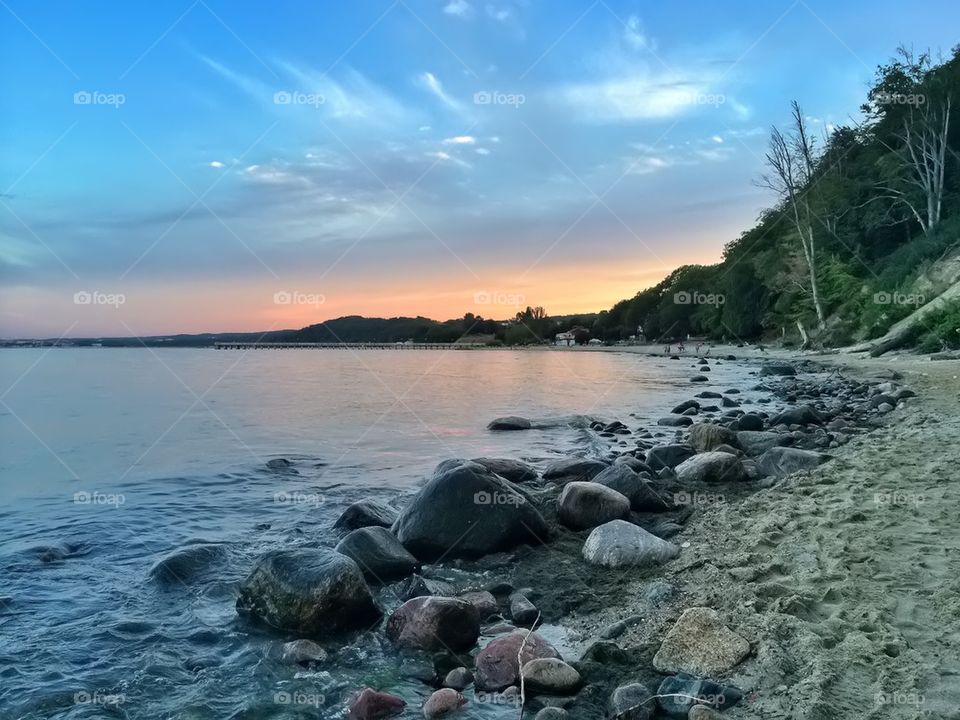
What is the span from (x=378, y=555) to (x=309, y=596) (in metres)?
1.21

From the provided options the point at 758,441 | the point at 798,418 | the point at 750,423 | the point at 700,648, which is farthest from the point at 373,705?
the point at 798,418

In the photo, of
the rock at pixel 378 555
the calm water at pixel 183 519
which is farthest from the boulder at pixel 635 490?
the calm water at pixel 183 519

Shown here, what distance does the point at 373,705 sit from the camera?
400 centimetres

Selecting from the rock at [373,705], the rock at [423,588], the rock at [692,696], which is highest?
the rock at [692,696]

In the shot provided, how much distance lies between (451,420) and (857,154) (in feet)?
169

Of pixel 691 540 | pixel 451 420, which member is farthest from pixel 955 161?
pixel 691 540

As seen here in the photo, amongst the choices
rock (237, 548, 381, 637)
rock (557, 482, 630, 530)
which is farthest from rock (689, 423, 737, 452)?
rock (237, 548, 381, 637)

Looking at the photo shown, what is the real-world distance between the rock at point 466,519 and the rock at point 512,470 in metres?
2.66

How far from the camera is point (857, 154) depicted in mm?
55062

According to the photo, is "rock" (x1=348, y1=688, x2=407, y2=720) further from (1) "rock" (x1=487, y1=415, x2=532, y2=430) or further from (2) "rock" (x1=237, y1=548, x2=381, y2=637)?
(1) "rock" (x1=487, y1=415, x2=532, y2=430)

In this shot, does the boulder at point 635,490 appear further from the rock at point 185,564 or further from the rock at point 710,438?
the rock at point 185,564

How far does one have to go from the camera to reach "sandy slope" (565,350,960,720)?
3.56m

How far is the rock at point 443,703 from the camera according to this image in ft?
13.1

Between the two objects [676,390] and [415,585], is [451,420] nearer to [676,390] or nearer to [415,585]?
[676,390]
